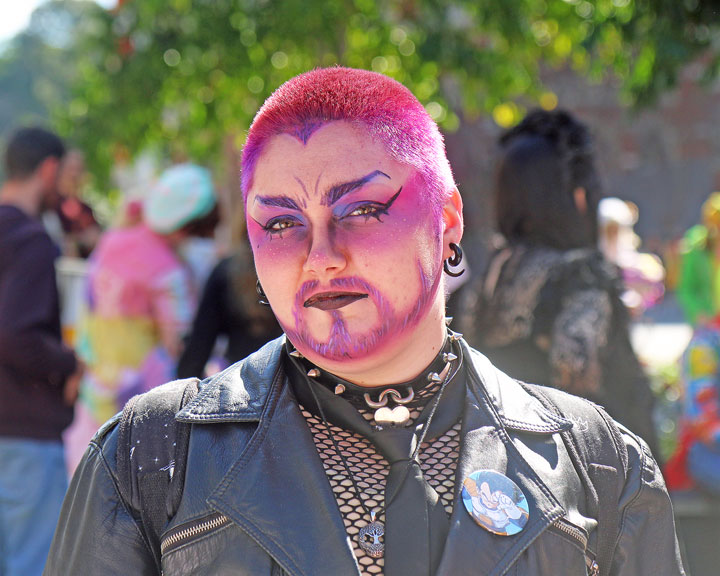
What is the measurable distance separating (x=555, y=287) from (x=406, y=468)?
70.4 inches

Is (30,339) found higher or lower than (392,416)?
lower

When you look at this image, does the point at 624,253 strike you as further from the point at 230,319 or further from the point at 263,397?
the point at 263,397

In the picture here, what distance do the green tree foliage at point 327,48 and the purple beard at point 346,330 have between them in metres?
4.98

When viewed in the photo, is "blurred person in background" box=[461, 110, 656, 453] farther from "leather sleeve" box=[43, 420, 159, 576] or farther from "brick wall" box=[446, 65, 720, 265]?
"brick wall" box=[446, 65, 720, 265]

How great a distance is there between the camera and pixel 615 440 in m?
1.73

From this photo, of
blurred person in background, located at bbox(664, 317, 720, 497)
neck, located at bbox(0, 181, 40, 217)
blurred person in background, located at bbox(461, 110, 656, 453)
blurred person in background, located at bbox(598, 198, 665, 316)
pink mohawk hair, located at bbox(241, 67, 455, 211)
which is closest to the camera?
pink mohawk hair, located at bbox(241, 67, 455, 211)

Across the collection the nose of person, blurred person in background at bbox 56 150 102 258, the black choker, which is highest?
the nose of person

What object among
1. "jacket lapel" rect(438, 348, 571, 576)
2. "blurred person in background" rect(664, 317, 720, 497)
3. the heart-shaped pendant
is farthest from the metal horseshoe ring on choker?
"blurred person in background" rect(664, 317, 720, 497)

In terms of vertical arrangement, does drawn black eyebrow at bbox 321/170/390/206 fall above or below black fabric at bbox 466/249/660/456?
above

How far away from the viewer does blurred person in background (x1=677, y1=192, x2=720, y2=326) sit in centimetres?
638

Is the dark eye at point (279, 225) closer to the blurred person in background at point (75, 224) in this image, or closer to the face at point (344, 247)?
the face at point (344, 247)

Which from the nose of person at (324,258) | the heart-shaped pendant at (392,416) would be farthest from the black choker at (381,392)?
the nose of person at (324,258)

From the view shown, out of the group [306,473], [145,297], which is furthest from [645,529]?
[145,297]

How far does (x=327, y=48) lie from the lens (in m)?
7.48
